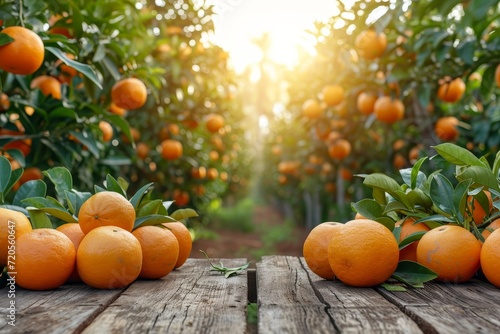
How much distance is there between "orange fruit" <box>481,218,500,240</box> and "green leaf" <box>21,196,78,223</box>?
1.23 m

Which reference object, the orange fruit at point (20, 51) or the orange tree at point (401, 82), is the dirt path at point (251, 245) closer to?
the orange tree at point (401, 82)

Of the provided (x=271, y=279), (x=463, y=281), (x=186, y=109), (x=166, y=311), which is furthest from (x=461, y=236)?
(x=186, y=109)

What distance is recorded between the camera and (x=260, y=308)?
1157 millimetres

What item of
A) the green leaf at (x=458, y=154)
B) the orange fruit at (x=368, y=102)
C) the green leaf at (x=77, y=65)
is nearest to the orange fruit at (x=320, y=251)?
the green leaf at (x=458, y=154)

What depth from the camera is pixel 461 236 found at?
144 cm

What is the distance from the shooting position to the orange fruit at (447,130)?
3.84m

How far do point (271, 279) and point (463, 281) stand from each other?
1.78 feet

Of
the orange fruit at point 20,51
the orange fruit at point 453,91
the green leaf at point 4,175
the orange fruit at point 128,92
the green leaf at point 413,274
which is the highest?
the orange fruit at point 453,91

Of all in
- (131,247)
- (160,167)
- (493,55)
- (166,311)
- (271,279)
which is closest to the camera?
(166,311)

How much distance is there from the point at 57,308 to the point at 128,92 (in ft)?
5.08

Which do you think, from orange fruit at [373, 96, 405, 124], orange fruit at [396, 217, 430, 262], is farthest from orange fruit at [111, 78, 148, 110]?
orange fruit at [373, 96, 405, 124]

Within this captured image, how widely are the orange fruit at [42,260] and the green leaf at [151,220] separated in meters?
0.27

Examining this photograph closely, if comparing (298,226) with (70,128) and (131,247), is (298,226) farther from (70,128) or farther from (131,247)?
(131,247)

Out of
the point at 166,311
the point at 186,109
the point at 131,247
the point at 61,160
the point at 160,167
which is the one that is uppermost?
the point at 186,109
